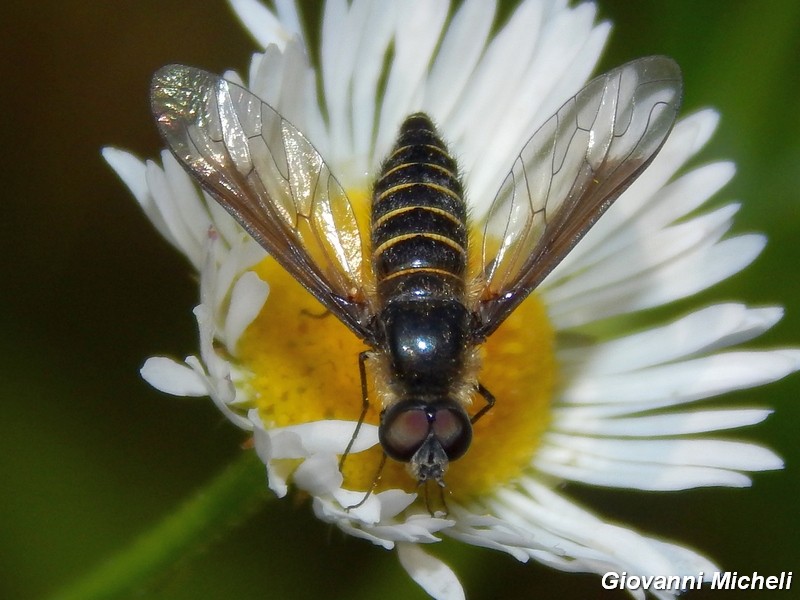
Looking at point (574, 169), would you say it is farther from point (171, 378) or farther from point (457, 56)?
→ point (171, 378)

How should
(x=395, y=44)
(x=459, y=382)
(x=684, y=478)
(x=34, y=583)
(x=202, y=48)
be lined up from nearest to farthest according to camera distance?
(x=459, y=382), (x=684, y=478), (x=34, y=583), (x=395, y=44), (x=202, y=48)

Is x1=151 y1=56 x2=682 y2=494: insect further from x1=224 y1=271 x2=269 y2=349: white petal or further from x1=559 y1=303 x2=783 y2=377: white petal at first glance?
x1=559 y1=303 x2=783 y2=377: white petal

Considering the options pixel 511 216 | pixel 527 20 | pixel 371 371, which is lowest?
pixel 371 371

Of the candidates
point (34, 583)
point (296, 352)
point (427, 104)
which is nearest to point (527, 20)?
point (427, 104)

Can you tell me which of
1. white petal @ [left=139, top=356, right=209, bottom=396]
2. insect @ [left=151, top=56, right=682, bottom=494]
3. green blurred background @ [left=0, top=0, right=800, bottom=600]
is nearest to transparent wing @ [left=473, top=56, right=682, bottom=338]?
insect @ [left=151, top=56, right=682, bottom=494]

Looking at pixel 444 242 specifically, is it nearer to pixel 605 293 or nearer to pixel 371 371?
pixel 371 371
